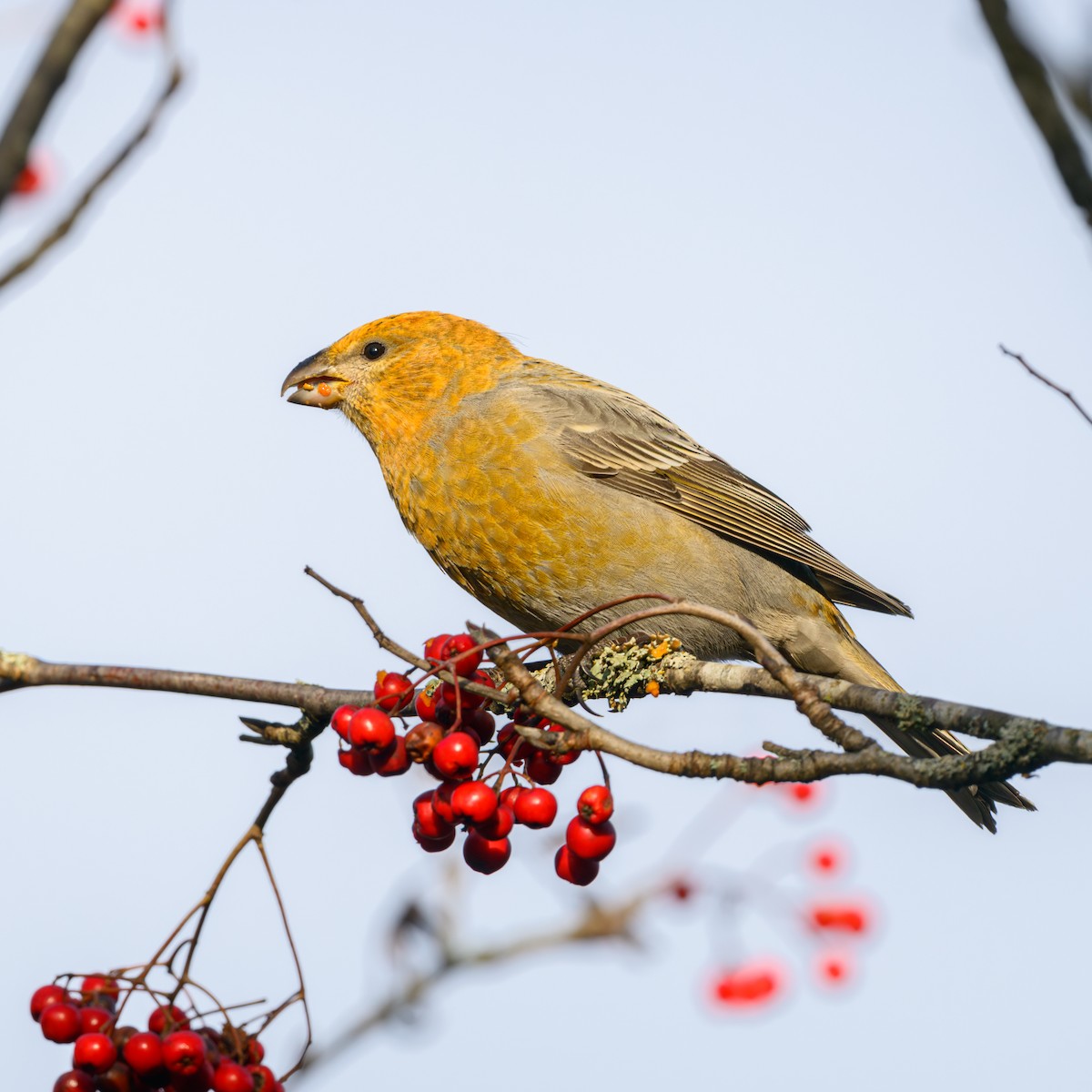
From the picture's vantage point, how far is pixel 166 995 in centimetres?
324

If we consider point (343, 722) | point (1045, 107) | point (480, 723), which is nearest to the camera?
point (1045, 107)

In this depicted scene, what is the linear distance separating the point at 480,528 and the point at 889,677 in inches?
75.5

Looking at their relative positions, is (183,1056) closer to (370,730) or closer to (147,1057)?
(147,1057)

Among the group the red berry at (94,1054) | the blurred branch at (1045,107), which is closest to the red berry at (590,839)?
the red berry at (94,1054)

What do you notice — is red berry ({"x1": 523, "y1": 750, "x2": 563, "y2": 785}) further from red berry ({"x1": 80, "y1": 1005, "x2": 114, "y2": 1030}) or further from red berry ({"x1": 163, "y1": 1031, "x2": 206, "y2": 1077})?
red berry ({"x1": 80, "y1": 1005, "x2": 114, "y2": 1030})

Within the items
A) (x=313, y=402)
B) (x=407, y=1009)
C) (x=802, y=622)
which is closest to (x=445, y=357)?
(x=313, y=402)

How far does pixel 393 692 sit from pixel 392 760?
0.16m

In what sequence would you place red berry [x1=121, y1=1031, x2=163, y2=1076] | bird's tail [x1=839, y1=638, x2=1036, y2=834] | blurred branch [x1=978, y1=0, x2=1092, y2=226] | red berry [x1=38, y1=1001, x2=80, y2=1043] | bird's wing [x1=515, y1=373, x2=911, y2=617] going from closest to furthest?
blurred branch [x1=978, y1=0, x2=1092, y2=226] → red berry [x1=121, y1=1031, x2=163, y2=1076] → red berry [x1=38, y1=1001, x2=80, y2=1043] → bird's tail [x1=839, y1=638, x2=1036, y2=834] → bird's wing [x1=515, y1=373, x2=911, y2=617]

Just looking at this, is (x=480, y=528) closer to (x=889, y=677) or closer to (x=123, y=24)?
(x=889, y=677)

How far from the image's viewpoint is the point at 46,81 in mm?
1666

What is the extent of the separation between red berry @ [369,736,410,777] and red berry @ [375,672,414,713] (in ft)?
→ 0.26

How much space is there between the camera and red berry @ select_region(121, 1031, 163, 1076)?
9.87 ft

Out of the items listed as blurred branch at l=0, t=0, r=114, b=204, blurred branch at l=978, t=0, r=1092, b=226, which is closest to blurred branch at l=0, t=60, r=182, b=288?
blurred branch at l=0, t=0, r=114, b=204

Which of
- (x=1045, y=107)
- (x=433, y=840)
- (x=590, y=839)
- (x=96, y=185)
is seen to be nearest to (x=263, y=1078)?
(x=433, y=840)
